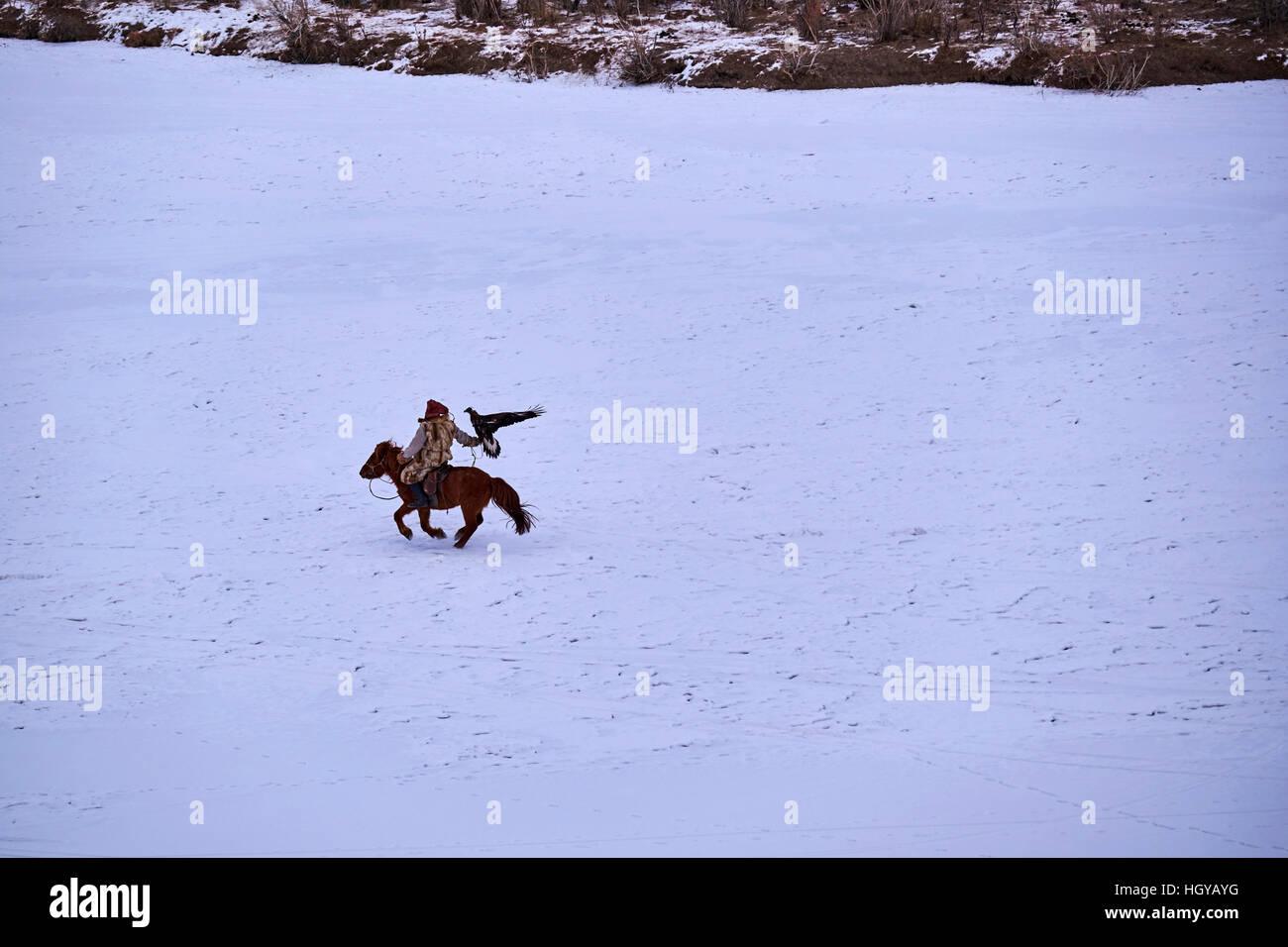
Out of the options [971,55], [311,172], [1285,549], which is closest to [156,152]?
[311,172]

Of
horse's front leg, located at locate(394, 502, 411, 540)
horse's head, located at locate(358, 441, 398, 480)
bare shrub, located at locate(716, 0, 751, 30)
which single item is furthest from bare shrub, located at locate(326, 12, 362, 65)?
horse's front leg, located at locate(394, 502, 411, 540)

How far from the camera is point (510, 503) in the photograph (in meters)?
10.2

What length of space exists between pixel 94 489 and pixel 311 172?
32.6 feet

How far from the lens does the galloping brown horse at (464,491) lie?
10055mm

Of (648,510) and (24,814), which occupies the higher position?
(648,510)

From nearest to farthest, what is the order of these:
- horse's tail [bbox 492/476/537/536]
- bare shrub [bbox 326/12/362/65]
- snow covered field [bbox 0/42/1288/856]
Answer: snow covered field [bbox 0/42/1288/856]
horse's tail [bbox 492/476/537/536]
bare shrub [bbox 326/12/362/65]

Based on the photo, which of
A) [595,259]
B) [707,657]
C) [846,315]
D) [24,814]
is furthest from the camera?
[595,259]

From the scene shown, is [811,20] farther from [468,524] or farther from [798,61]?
[468,524]

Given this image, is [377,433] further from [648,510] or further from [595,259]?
[595,259]

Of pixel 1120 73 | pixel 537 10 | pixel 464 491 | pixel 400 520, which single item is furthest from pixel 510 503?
pixel 537 10

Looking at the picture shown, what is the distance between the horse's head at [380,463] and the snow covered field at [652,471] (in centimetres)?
74

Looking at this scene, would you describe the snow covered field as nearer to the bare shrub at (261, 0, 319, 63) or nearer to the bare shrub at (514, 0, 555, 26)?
the bare shrub at (261, 0, 319, 63)

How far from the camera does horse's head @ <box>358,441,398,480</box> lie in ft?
33.4

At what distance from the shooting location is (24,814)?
684 cm
